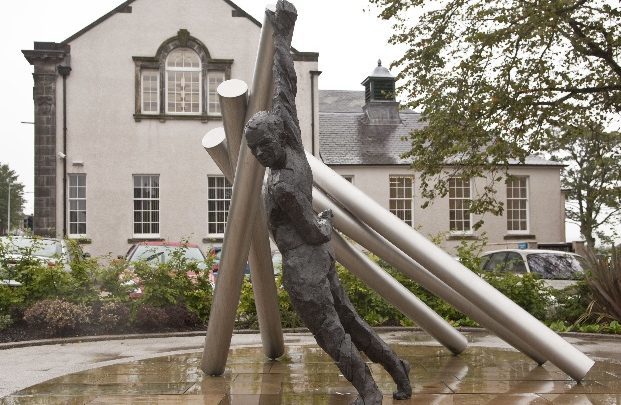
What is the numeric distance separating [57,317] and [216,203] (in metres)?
19.2

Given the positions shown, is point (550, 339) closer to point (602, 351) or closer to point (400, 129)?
point (602, 351)

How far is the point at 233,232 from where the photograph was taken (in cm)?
707

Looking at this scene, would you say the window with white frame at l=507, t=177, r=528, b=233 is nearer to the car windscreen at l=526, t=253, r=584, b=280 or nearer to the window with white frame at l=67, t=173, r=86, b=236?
the car windscreen at l=526, t=253, r=584, b=280

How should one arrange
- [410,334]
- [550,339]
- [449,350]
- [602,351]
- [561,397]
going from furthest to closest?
[410,334] → [602,351] → [449,350] → [550,339] → [561,397]

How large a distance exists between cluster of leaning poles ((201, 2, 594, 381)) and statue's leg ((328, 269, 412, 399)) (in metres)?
1.40

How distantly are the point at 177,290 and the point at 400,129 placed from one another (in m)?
27.0

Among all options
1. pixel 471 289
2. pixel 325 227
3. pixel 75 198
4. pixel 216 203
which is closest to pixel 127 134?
pixel 75 198

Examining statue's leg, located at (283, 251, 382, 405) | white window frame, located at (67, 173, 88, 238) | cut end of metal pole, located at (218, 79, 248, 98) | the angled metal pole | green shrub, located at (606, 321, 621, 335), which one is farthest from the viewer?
white window frame, located at (67, 173, 88, 238)

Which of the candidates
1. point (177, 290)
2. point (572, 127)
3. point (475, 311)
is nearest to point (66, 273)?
point (177, 290)

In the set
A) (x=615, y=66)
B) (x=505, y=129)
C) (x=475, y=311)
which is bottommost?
(x=475, y=311)

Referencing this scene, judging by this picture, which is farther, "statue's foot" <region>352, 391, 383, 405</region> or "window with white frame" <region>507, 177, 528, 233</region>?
"window with white frame" <region>507, 177, 528, 233</region>

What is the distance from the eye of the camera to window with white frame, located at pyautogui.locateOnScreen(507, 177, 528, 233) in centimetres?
3597

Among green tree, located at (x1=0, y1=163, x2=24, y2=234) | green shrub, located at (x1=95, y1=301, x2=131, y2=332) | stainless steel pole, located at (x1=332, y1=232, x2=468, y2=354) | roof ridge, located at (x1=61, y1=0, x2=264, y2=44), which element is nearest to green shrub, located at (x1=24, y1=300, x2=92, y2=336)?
green shrub, located at (x1=95, y1=301, x2=131, y2=332)

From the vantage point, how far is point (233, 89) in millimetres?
6953
